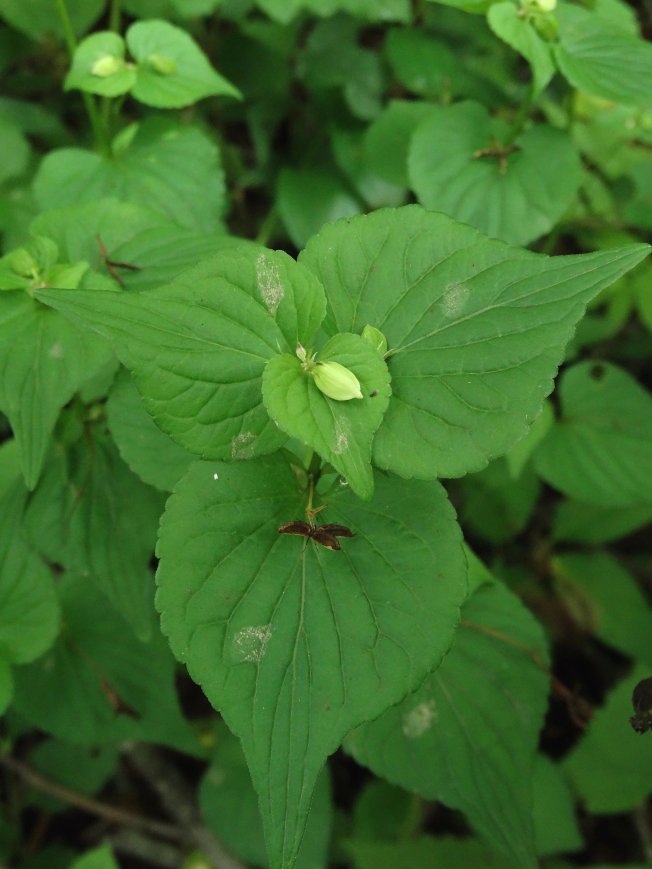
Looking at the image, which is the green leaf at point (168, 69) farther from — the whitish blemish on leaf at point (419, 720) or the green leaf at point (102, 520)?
the whitish blemish on leaf at point (419, 720)

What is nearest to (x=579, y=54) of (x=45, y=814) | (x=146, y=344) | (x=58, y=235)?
(x=58, y=235)

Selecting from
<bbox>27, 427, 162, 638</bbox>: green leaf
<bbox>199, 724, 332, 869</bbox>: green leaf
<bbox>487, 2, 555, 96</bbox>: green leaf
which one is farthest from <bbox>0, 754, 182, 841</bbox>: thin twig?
<bbox>487, 2, 555, 96</bbox>: green leaf

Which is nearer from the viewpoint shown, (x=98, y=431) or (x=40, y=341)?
(x=40, y=341)

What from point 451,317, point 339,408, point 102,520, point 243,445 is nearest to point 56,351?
point 102,520

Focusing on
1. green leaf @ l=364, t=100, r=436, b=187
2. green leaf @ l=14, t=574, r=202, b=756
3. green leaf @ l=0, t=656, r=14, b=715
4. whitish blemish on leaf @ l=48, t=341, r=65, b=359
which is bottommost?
green leaf @ l=14, t=574, r=202, b=756

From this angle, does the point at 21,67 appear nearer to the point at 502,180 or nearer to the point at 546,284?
the point at 502,180

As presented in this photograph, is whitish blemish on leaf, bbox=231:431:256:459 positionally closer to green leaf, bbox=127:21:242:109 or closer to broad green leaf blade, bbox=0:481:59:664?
broad green leaf blade, bbox=0:481:59:664

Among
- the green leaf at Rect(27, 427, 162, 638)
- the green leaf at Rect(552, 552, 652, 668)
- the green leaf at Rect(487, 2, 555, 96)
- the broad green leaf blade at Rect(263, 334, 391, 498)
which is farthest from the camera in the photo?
the green leaf at Rect(552, 552, 652, 668)
